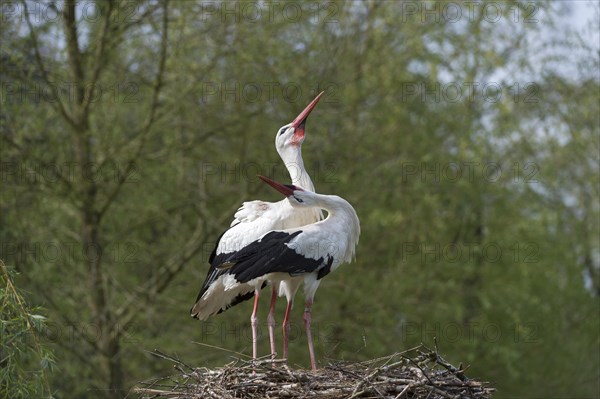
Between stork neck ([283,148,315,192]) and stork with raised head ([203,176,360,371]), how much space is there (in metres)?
0.60

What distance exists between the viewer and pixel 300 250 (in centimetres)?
826

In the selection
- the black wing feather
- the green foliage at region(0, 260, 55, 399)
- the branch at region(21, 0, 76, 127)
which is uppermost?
the branch at region(21, 0, 76, 127)

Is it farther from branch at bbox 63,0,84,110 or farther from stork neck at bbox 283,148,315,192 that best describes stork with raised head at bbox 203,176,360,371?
branch at bbox 63,0,84,110

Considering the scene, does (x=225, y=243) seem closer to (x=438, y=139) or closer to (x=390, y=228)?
(x=390, y=228)

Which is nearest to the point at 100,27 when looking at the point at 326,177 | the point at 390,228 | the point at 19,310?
the point at 326,177

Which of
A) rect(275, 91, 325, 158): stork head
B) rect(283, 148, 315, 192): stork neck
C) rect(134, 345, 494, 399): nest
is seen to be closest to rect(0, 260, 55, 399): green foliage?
rect(134, 345, 494, 399): nest

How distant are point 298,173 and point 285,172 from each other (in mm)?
6170

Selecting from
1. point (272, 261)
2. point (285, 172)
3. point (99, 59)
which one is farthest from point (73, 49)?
point (272, 261)

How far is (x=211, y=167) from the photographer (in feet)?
51.9

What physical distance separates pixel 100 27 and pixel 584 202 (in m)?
11.1

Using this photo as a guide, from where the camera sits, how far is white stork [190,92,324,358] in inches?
351

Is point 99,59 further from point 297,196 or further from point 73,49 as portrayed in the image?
point 297,196

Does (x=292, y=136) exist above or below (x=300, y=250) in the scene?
above

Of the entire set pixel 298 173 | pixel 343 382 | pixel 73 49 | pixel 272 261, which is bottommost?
pixel 343 382
